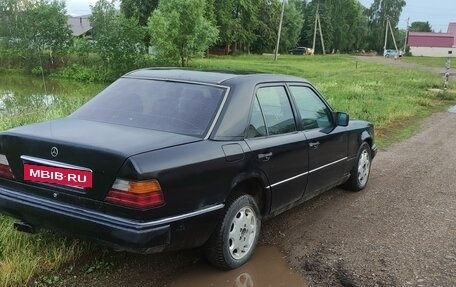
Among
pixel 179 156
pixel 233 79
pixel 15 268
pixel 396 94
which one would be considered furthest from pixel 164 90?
pixel 396 94

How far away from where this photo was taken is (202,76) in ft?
14.1

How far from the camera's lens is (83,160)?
10.7ft

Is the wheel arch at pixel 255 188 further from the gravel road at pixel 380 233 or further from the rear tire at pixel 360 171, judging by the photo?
the rear tire at pixel 360 171

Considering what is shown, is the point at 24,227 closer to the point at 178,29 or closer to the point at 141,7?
the point at 178,29

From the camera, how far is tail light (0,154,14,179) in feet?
12.1

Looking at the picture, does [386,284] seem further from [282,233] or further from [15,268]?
[15,268]

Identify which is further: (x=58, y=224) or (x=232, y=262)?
(x=232, y=262)

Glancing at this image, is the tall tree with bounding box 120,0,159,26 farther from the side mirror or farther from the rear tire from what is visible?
the side mirror

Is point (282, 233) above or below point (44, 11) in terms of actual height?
Answer: below

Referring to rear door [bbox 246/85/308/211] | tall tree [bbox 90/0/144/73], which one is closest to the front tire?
rear door [bbox 246/85/308/211]

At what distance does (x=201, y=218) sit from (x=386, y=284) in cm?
158

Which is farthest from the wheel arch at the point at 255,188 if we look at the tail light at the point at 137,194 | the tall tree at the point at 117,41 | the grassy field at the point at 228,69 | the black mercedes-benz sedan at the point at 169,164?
the tall tree at the point at 117,41

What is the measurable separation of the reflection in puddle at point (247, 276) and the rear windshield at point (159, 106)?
1122mm

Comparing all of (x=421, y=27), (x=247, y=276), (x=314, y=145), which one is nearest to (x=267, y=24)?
(x=314, y=145)
